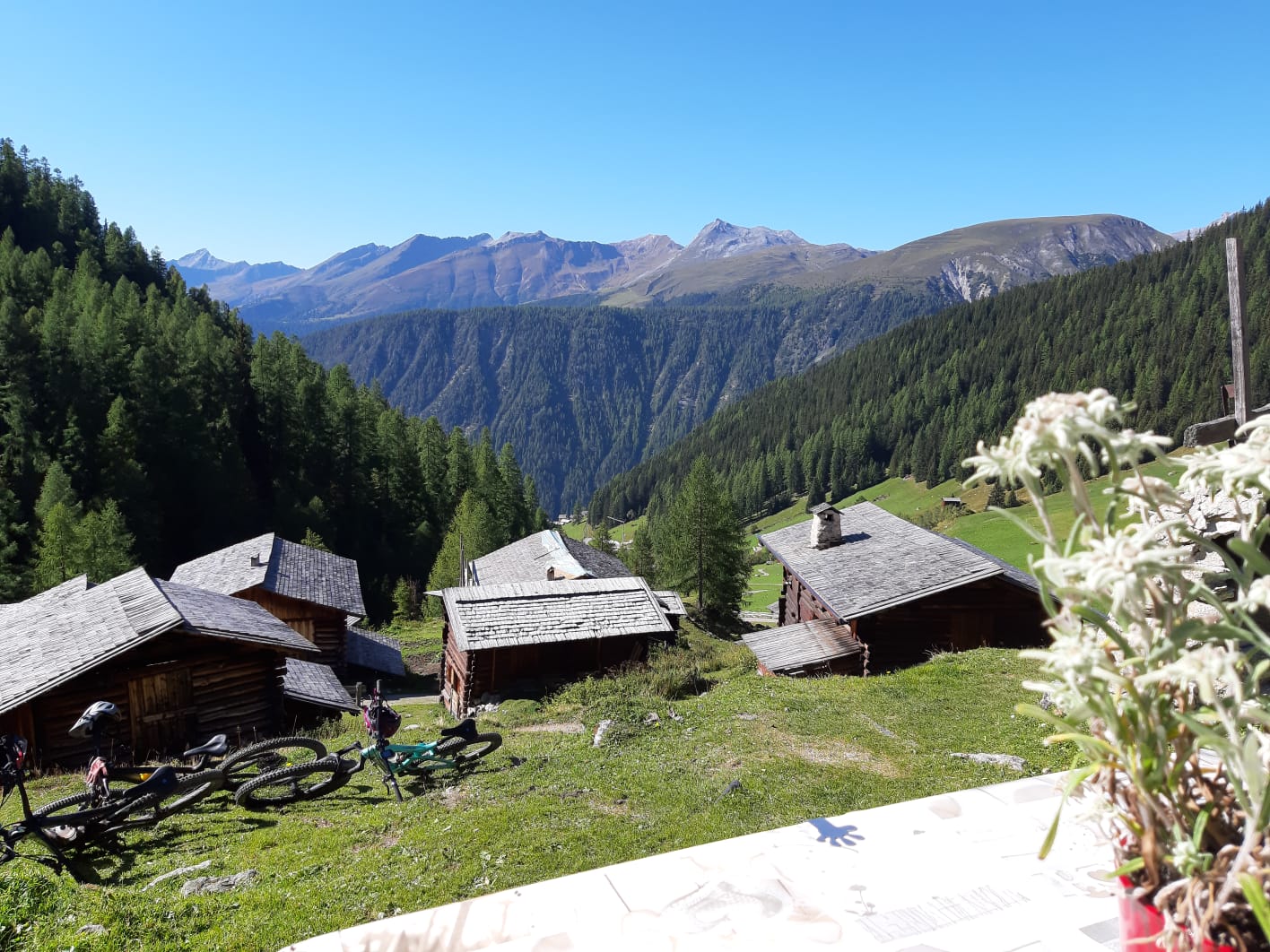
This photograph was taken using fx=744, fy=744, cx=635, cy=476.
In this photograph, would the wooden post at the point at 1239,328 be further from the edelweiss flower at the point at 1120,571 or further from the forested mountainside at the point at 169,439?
the forested mountainside at the point at 169,439

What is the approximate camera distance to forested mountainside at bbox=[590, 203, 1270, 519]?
4847 inches

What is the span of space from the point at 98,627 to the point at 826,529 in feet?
76.0

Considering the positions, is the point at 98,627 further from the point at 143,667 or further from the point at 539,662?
the point at 539,662

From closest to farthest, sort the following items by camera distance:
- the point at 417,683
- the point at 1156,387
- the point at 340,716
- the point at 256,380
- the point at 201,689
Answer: the point at 201,689, the point at 340,716, the point at 417,683, the point at 256,380, the point at 1156,387

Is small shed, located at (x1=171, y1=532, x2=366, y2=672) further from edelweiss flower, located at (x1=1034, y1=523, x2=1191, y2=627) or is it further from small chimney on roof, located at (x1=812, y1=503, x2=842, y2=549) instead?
edelweiss flower, located at (x1=1034, y1=523, x2=1191, y2=627)

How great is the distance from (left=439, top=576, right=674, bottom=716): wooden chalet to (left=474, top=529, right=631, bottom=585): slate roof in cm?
1558

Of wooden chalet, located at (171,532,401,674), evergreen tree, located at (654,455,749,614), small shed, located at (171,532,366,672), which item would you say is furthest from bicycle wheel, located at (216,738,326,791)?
evergreen tree, located at (654,455,749,614)

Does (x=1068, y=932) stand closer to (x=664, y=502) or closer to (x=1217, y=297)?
(x=664, y=502)

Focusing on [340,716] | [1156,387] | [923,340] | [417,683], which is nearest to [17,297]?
[417,683]

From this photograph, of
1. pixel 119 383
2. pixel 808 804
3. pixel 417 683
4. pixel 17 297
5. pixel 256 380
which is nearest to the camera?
pixel 808 804

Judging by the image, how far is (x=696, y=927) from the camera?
342cm

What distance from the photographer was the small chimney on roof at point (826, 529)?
2898 centimetres

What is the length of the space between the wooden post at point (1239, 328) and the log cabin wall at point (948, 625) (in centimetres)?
1344

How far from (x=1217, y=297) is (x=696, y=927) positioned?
161 m
